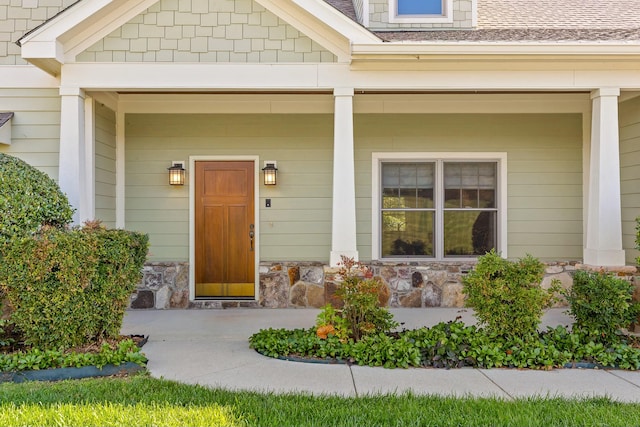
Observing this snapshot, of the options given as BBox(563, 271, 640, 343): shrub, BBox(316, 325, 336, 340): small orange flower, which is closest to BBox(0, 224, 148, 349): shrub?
BBox(316, 325, 336, 340): small orange flower

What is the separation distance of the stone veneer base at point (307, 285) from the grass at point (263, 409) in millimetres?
3421

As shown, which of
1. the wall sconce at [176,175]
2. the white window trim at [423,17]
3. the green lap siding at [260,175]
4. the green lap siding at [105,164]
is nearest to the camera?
the green lap siding at [105,164]

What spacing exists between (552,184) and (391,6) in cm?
359

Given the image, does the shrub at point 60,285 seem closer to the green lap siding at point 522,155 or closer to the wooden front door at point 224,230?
the wooden front door at point 224,230

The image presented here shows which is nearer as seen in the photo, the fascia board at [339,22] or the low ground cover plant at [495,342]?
the low ground cover plant at [495,342]

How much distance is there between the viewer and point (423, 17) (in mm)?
7160

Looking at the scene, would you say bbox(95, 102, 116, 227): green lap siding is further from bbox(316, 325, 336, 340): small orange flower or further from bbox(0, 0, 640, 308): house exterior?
bbox(316, 325, 336, 340): small orange flower

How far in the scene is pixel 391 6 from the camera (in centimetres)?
712

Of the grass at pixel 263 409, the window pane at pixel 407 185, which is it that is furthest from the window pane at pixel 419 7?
the grass at pixel 263 409

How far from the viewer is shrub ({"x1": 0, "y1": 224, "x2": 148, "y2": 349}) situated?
4348 mm

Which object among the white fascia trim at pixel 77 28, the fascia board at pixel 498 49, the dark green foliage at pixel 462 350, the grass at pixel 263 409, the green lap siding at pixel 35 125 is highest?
the white fascia trim at pixel 77 28

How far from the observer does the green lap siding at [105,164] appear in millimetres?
6688

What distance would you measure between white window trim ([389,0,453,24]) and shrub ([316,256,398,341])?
399 cm

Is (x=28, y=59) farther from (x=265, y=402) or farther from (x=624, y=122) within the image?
(x=624, y=122)
